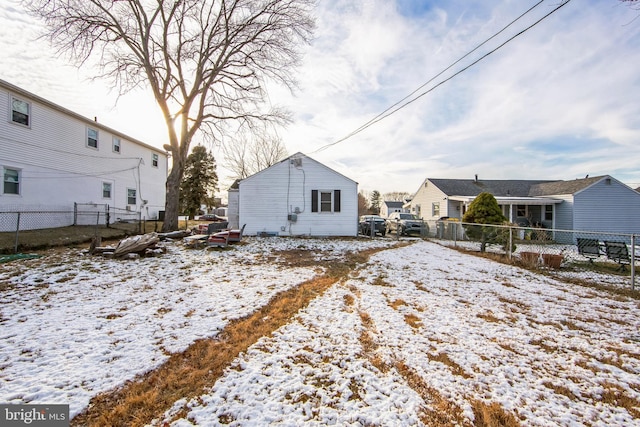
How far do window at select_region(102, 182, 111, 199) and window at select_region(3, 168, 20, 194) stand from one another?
4.30m

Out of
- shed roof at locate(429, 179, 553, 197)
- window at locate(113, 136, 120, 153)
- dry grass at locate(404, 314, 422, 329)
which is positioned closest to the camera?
dry grass at locate(404, 314, 422, 329)

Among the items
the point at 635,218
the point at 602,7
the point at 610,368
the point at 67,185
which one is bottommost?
the point at 610,368

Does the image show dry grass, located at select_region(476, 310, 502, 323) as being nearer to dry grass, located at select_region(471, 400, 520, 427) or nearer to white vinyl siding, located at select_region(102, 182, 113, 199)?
dry grass, located at select_region(471, 400, 520, 427)

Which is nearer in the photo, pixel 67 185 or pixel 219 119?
pixel 67 185

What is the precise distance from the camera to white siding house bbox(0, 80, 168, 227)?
35.8 ft

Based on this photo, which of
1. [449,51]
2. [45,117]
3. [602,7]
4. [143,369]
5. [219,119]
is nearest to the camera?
[143,369]

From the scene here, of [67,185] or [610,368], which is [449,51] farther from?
[67,185]

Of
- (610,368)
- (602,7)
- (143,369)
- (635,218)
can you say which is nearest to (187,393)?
(143,369)

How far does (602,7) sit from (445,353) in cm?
763

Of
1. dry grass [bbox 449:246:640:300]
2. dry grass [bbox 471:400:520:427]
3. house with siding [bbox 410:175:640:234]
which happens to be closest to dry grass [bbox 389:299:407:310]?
dry grass [bbox 471:400:520:427]

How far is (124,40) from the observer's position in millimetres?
12812

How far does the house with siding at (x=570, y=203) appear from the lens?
17.1 m

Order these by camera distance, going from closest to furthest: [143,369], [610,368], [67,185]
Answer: [143,369] → [610,368] → [67,185]

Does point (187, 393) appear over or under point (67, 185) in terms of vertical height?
under
